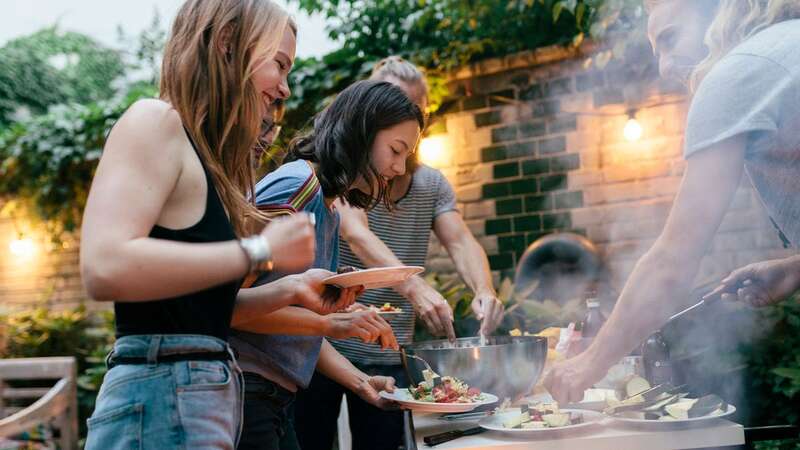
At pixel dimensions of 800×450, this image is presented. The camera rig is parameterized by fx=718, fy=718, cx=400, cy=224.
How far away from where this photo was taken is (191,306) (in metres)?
1.22

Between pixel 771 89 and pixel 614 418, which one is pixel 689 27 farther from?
pixel 614 418

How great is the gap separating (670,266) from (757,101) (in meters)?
0.36

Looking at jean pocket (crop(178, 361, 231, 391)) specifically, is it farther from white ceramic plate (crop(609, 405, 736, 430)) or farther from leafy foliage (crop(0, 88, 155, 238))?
leafy foliage (crop(0, 88, 155, 238))

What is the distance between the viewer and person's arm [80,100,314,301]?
108 cm

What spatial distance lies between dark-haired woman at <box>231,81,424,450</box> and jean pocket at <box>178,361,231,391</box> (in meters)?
0.45

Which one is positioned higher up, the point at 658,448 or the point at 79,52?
the point at 79,52

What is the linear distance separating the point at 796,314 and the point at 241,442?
11.4 feet

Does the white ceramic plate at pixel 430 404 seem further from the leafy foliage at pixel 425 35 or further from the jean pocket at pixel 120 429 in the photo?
the leafy foliage at pixel 425 35

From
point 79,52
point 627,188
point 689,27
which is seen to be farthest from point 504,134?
point 79,52

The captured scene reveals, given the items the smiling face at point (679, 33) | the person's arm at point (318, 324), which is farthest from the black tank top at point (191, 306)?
the smiling face at point (679, 33)

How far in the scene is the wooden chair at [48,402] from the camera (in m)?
3.40

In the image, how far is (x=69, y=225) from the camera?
7539 mm

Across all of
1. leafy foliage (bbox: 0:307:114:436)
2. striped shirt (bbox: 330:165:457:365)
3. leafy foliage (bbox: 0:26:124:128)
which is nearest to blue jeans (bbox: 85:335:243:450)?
striped shirt (bbox: 330:165:457:365)

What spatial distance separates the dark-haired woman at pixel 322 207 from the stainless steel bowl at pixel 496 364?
165 mm
